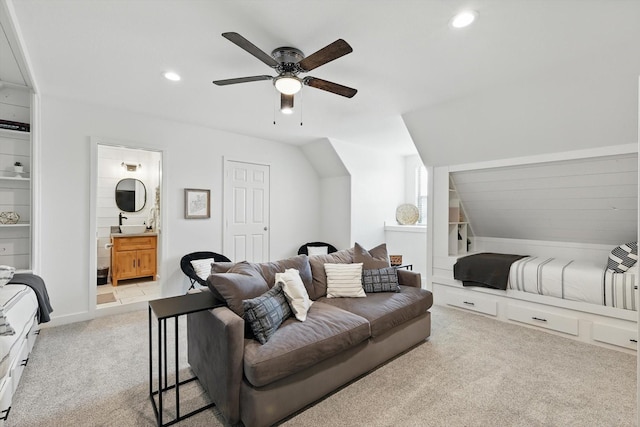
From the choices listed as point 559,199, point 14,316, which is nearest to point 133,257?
point 14,316

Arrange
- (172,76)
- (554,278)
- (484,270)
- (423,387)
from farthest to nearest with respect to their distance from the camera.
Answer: (484,270)
(554,278)
(172,76)
(423,387)

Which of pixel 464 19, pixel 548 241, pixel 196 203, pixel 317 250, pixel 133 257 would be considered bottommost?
pixel 133 257

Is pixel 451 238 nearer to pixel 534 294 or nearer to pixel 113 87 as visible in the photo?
pixel 534 294

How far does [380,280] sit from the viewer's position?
9.96 ft

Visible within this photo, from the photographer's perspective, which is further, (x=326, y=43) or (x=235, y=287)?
(x=326, y=43)

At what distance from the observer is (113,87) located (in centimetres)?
301

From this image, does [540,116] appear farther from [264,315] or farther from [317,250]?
[317,250]

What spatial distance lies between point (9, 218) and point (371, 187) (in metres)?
4.85

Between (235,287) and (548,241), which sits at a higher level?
(548,241)

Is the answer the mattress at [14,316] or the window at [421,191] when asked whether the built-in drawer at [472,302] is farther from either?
the mattress at [14,316]

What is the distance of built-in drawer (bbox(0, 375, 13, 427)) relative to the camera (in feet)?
5.50

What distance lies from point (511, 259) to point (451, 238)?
792 millimetres

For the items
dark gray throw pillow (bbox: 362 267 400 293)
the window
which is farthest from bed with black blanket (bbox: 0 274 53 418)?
the window

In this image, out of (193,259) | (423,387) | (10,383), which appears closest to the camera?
(10,383)
